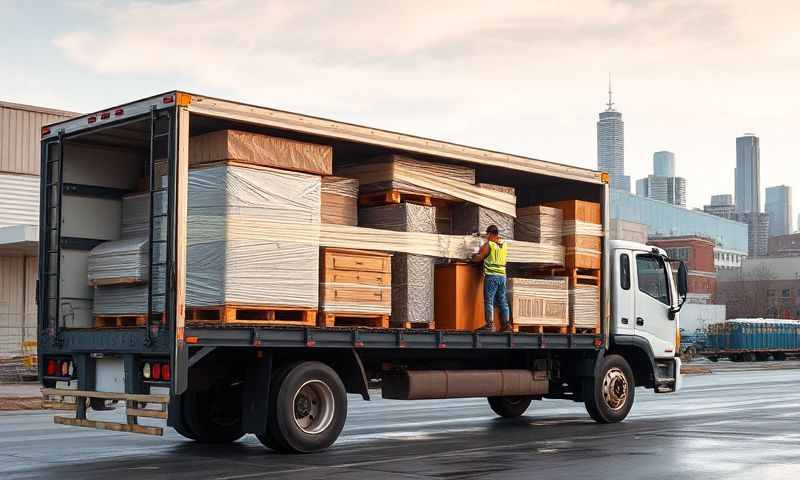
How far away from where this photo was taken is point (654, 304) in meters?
16.9

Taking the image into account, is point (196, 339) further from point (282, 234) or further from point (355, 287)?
point (355, 287)

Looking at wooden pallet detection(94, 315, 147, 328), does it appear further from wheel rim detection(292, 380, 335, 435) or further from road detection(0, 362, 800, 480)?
wheel rim detection(292, 380, 335, 435)

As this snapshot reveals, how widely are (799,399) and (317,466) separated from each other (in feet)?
49.8

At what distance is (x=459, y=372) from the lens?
46.1 ft

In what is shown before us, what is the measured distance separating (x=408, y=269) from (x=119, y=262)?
11.3 feet

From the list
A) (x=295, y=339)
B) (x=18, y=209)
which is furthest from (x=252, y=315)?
(x=18, y=209)

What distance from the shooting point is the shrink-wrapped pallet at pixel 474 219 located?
14172 mm

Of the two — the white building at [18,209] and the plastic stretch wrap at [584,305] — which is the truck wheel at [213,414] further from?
the white building at [18,209]

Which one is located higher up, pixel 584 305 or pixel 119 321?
pixel 584 305

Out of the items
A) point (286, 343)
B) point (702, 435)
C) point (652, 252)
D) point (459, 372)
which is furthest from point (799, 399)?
point (286, 343)

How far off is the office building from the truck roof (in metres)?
152

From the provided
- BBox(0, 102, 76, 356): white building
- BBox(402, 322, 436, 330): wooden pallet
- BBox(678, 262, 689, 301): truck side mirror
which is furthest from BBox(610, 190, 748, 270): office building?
BBox(402, 322, 436, 330): wooden pallet

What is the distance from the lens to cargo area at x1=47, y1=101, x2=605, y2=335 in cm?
1120

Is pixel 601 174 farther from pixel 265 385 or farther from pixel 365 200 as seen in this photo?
pixel 265 385
